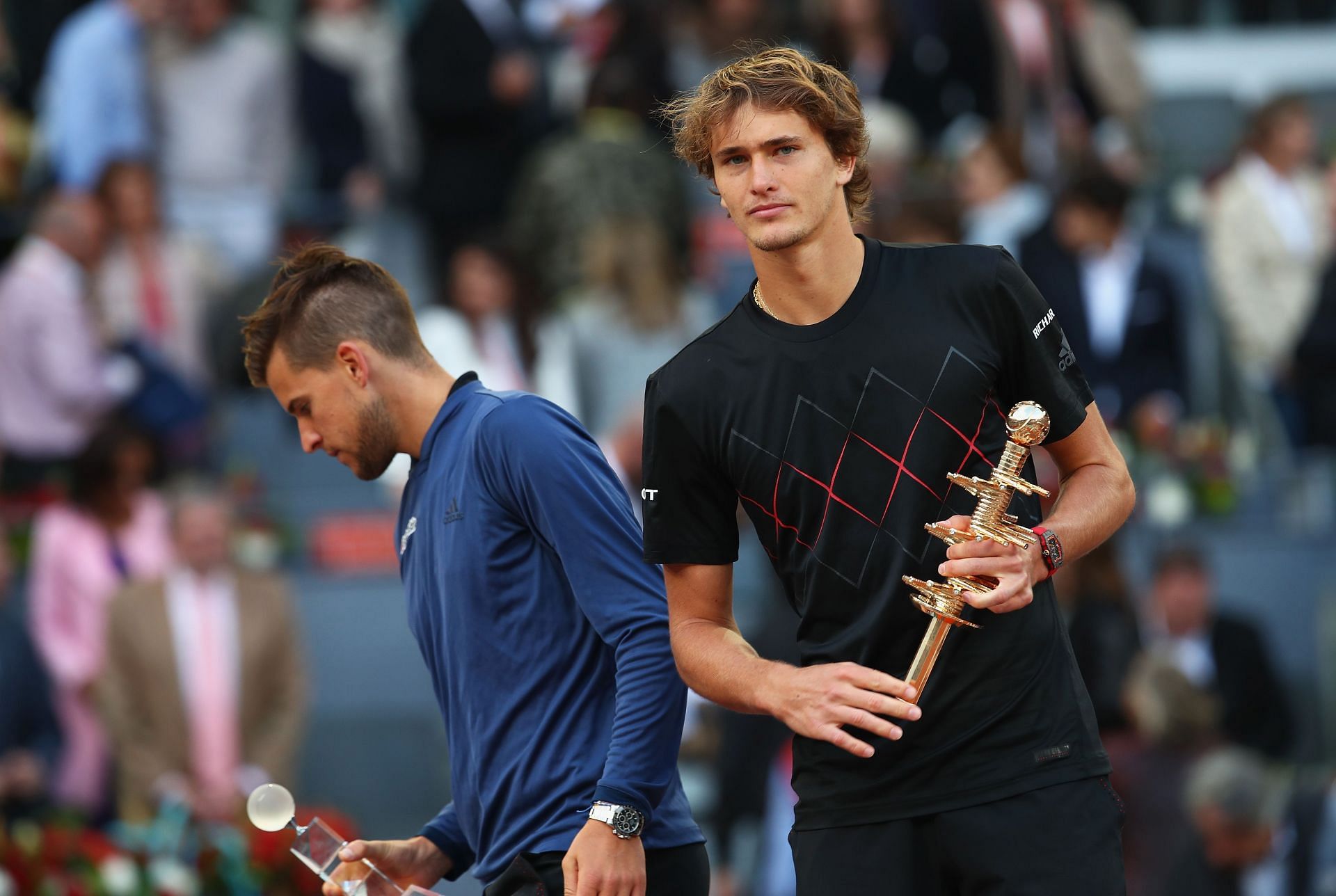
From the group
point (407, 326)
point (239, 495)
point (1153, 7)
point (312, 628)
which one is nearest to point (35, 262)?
point (239, 495)

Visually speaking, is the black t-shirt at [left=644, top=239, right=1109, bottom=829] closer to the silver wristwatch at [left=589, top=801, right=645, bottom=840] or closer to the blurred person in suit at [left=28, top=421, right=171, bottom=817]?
the silver wristwatch at [left=589, top=801, right=645, bottom=840]

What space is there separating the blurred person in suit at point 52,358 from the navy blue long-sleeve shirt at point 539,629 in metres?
6.17

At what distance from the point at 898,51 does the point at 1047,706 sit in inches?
352

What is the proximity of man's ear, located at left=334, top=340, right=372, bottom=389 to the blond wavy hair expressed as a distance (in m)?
0.79

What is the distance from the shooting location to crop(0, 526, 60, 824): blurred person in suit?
27.7 ft

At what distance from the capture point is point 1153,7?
53.8 feet

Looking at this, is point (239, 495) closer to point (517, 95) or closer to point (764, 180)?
point (517, 95)

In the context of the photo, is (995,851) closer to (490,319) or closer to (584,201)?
(490,319)

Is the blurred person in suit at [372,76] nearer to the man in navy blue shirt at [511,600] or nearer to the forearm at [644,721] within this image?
the man in navy blue shirt at [511,600]

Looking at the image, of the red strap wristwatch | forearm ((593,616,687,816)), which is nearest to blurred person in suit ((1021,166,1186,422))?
forearm ((593,616,687,816))

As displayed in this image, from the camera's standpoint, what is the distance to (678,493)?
11.9ft

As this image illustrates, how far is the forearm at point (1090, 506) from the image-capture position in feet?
11.3

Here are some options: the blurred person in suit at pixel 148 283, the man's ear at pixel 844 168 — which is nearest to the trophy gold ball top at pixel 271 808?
the man's ear at pixel 844 168

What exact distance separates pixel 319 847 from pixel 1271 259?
8613mm
